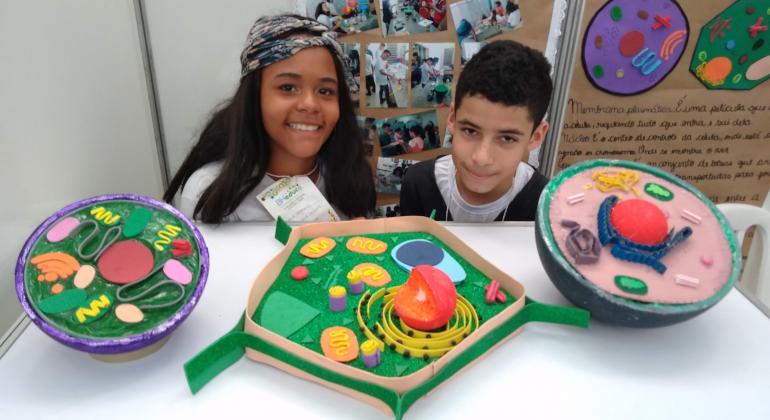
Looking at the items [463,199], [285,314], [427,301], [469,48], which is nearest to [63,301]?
[285,314]

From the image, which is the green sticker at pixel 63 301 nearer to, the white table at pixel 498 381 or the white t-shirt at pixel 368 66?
the white table at pixel 498 381

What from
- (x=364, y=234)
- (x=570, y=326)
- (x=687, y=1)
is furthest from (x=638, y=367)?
(x=687, y=1)

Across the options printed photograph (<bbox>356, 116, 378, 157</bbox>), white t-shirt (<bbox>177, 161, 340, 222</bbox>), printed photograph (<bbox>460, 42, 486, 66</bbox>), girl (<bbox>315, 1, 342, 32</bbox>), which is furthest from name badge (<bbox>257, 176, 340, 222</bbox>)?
printed photograph (<bbox>460, 42, 486, 66</bbox>)

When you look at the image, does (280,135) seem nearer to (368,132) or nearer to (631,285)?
(368,132)

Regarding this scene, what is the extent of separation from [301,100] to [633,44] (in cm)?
85

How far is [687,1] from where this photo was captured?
3.72 ft

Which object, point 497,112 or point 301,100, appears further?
point 301,100

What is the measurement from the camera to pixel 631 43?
1.16 meters

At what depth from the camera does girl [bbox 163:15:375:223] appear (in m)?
0.91

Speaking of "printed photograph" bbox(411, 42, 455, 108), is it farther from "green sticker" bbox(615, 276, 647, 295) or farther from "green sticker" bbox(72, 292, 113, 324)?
"green sticker" bbox(72, 292, 113, 324)

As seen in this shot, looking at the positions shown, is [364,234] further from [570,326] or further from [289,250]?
[570,326]

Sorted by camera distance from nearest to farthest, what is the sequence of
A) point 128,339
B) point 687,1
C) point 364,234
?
point 128,339 < point 364,234 < point 687,1

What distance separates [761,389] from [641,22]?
3.06 ft

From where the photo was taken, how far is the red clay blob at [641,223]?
1.95 ft
